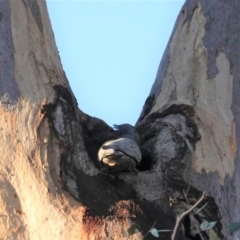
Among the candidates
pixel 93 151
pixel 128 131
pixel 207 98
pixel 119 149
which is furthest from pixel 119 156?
pixel 207 98

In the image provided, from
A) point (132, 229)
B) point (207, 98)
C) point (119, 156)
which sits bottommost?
point (132, 229)

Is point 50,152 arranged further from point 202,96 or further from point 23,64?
point 202,96

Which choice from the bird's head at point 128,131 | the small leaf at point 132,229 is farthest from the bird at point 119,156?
the small leaf at point 132,229

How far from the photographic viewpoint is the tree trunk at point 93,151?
1.73 m

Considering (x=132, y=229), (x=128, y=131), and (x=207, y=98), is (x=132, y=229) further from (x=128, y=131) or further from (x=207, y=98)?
(x=207, y=98)

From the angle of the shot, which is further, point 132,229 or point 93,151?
point 93,151

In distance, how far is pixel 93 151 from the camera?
6.46 feet

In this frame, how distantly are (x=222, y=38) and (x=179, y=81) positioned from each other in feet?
0.85

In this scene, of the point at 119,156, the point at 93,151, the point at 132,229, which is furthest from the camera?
the point at 93,151

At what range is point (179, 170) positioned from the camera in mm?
1891

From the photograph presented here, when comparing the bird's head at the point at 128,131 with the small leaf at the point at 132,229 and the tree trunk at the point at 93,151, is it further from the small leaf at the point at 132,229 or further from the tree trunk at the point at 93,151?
the small leaf at the point at 132,229

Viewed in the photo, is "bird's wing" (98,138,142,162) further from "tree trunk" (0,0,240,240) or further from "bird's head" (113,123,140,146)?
"bird's head" (113,123,140,146)

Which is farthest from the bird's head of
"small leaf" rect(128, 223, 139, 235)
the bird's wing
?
"small leaf" rect(128, 223, 139, 235)

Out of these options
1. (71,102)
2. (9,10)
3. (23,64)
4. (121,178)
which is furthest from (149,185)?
(9,10)
